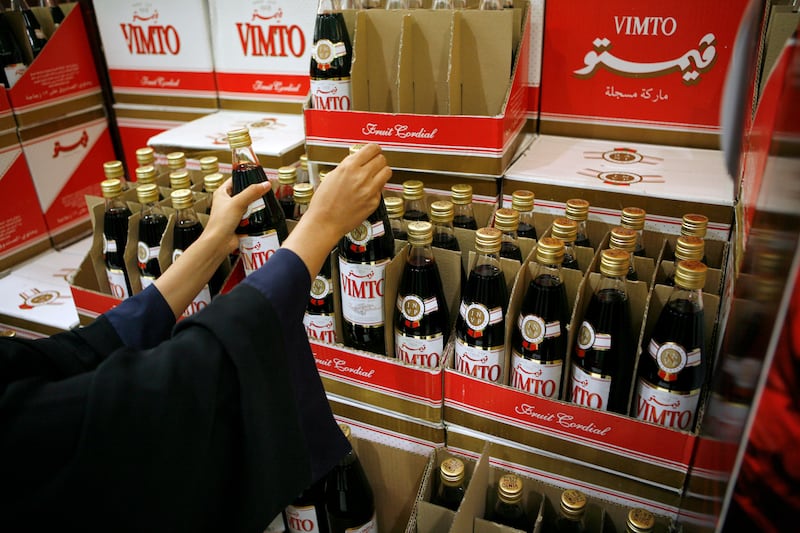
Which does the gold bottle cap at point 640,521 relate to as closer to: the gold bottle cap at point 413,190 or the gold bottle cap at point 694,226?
the gold bottle cap at point 694,226

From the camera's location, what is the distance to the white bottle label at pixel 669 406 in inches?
37.2

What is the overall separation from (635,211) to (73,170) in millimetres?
2027

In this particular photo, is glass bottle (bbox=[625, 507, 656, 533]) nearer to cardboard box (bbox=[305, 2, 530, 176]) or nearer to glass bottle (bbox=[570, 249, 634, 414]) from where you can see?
glass bottle (bbox=[570, 249, 634, 414])

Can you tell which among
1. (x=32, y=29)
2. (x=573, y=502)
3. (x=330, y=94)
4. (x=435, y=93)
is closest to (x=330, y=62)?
(x=330, y=94)

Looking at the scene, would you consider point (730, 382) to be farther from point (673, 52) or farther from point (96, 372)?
point (673, 52)

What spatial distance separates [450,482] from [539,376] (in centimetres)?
24

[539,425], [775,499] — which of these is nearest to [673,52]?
[539,425]

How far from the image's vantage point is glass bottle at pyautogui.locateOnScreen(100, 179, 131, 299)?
147cm

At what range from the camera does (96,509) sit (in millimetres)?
637

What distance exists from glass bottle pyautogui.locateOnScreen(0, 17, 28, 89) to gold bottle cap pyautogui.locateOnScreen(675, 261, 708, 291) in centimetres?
211

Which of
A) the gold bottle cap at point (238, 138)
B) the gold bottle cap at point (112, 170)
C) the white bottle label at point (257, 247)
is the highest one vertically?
the gold bottle cap at point (238, 138)

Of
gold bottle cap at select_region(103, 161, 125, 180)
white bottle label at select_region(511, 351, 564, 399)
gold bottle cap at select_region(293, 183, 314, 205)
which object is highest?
gold bottle cap at select_region(293, 183, 314, 205)

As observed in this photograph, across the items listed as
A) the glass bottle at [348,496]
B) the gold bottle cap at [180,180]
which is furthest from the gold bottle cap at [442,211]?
the gold bottle cap at [180,180]

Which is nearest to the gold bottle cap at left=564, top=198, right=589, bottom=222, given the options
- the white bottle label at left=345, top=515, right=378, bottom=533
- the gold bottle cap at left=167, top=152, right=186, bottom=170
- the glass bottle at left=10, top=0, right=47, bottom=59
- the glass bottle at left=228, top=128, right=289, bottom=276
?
the glass bottle at left=228, top=128, right=289, bottom=276
